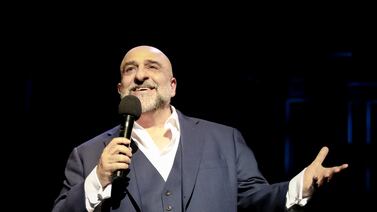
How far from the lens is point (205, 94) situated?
2.68 meters

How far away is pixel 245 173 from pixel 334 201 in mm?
824

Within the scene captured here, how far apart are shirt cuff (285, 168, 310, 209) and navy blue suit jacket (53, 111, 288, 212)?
0.06 feet

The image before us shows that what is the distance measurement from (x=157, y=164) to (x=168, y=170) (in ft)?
0.17

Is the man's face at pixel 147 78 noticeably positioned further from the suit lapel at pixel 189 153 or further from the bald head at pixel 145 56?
the suit lapel at pixel 189 153

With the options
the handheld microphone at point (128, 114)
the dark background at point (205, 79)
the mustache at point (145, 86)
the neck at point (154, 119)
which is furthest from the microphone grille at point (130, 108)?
the dark background at point (205, 79)

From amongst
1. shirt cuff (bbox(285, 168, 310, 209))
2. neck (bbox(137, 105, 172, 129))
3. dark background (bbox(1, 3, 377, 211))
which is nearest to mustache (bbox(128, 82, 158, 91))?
neck (bbox(137, 105, 172, 129))

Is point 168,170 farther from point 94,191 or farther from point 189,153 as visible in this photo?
point 94,191

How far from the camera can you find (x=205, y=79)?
2.69 metres

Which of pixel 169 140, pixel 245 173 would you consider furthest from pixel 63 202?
pixel 245 173

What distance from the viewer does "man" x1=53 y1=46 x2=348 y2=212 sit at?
1.54 m

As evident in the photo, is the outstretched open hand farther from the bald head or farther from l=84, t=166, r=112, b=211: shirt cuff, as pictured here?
the bald head

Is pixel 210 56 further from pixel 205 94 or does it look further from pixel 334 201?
pixel 334 201

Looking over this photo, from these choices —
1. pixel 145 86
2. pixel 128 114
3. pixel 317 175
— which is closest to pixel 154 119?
pixel 145 86

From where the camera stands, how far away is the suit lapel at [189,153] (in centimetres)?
168
